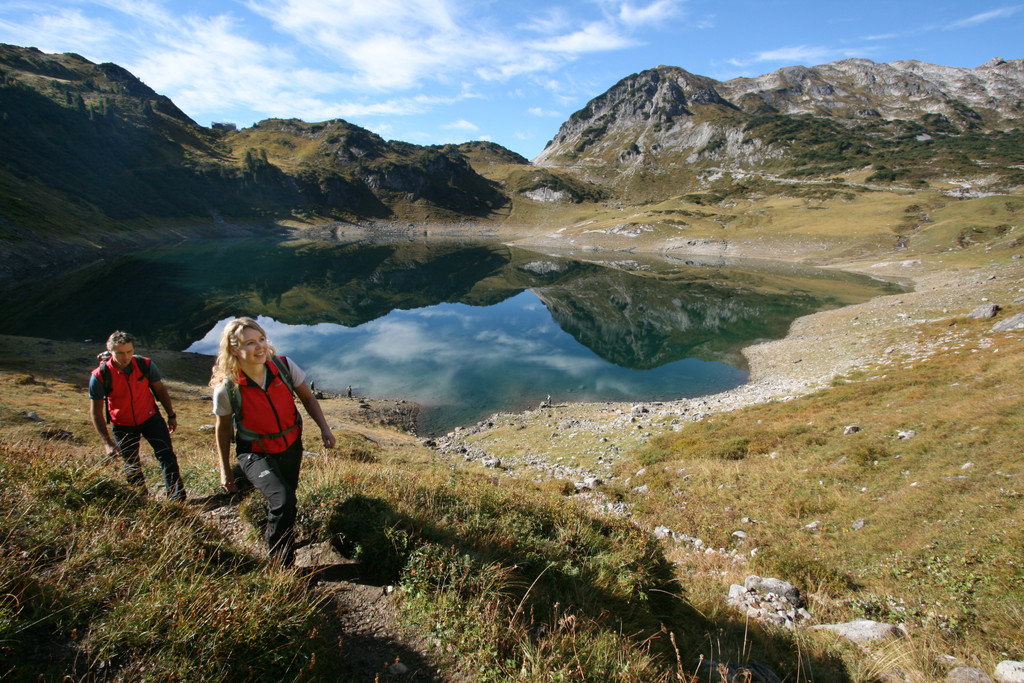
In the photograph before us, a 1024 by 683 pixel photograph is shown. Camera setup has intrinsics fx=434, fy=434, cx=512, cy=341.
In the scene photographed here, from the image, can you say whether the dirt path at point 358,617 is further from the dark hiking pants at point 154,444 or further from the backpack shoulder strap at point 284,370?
the backpack shoulder strap at point 284,370

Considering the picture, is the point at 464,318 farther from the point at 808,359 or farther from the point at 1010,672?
the point at 1010,672

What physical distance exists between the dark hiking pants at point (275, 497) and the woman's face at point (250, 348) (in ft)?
3.58

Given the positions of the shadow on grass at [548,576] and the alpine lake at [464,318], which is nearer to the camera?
the shadow on grass at [548,576]

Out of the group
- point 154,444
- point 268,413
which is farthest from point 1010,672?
point 154,444

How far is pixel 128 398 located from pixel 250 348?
394cm

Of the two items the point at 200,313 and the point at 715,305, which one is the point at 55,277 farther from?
the point at 715,305

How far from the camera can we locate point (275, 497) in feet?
15.6

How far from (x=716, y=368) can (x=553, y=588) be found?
111 ft

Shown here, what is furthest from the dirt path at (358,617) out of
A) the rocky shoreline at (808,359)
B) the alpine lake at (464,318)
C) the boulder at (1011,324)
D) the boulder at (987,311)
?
the boulder at (987,311)

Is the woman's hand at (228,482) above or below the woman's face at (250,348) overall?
below

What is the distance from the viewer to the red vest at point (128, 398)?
6884 millimetres

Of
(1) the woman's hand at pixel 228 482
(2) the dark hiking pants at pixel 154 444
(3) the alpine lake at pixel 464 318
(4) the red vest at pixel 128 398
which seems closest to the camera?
(1) the woman's hand at pixel 228 482

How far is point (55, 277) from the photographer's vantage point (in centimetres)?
6262

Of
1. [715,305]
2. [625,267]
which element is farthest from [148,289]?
[625,267]
